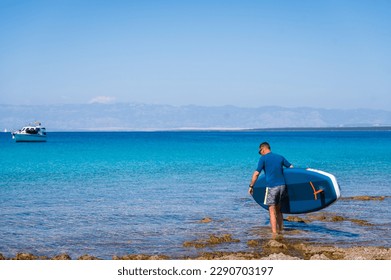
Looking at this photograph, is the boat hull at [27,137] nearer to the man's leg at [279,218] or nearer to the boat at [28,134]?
the boat at [28,134]

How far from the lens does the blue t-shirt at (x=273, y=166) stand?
1192 centimetres

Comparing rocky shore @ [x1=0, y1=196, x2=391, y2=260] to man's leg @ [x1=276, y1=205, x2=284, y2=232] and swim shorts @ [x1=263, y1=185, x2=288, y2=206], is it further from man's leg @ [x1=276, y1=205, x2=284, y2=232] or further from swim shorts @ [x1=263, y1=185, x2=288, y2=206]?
swim shorts @ [x1=263, y1=185, x2=288, y2=206]

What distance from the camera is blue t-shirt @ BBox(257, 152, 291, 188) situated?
39.1 ft

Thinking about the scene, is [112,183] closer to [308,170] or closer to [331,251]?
[308,170]

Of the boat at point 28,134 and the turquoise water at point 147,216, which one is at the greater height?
the boat at point 28,134

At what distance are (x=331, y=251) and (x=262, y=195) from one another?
3.97 m

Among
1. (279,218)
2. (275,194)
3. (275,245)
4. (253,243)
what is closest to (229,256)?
(275,245)

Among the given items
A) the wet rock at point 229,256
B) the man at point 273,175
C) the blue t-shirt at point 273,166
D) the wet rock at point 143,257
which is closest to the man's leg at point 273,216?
the man at point 273,175

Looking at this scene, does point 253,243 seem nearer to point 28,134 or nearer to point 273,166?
point 273,166

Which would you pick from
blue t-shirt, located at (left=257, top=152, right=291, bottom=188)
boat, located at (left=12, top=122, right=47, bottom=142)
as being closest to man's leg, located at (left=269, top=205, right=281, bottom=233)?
blue t-shirt, located at (left=257, top=152, right=291, bottom=188)

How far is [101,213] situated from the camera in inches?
627

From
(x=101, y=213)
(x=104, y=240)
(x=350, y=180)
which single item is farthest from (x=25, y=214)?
(x=350, y=180)

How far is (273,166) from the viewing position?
1198 cm
